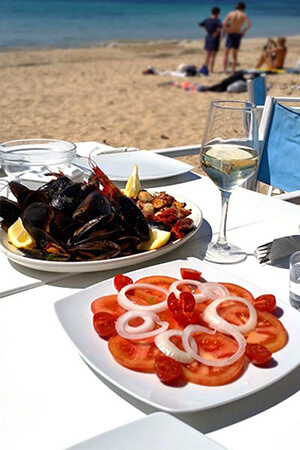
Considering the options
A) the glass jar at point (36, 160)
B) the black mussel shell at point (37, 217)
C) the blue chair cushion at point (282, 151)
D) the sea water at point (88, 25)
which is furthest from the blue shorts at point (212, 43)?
the black mussel shell at point (37, 217)

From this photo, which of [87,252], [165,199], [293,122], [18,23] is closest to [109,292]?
[87,252]

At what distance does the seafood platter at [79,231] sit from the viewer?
118 centimetres

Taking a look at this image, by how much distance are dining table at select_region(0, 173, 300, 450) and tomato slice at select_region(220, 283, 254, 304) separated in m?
0.09

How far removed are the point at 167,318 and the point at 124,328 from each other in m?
0.09

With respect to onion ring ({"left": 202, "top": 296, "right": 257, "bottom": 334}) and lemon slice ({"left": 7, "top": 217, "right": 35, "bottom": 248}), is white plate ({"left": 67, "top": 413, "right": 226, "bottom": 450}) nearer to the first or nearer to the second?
onion ring ({"left": 202, "top": 296, "right": 257, "bottom": 334})

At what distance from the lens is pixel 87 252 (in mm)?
1189

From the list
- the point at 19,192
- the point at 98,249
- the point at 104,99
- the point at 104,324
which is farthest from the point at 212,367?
the point at 104,99

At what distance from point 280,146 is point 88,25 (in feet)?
99.4

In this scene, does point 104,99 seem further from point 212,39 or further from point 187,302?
point 187,302

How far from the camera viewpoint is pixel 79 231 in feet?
3.87

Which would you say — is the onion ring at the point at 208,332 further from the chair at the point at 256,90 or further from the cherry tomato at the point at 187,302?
the chair at the point at 256,90

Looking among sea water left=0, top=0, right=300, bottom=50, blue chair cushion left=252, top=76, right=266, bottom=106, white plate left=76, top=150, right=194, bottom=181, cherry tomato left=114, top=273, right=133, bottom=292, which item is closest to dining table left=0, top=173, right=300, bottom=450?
cherry tomato left=114, top=273, right=133, bottom=292

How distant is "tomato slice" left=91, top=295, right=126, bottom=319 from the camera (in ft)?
3.21

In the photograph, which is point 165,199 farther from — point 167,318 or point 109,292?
point 167,318
